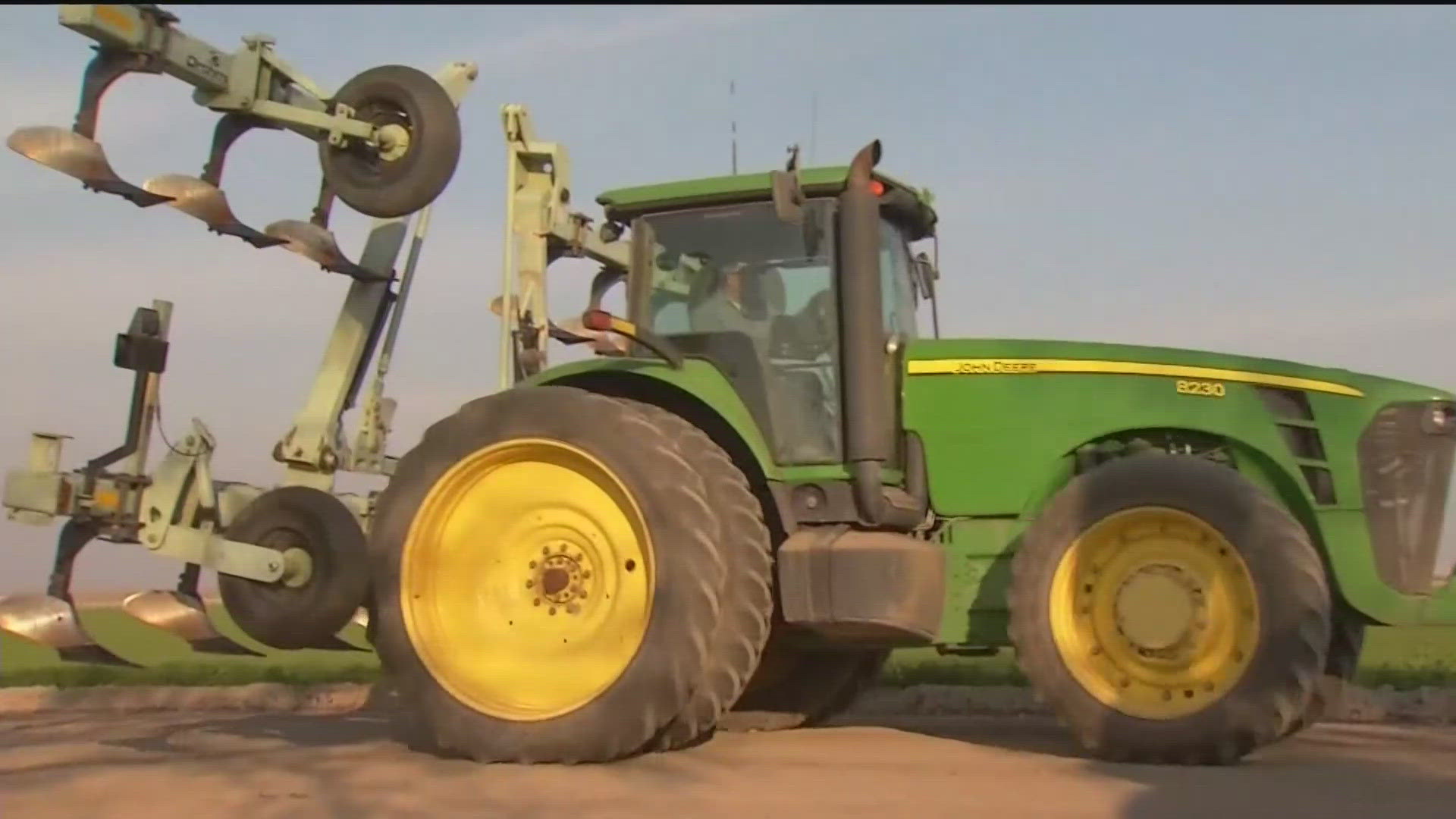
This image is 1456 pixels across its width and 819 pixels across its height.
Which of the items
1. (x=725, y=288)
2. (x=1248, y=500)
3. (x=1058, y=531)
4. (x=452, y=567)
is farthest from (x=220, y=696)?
(x=1248, y=500)

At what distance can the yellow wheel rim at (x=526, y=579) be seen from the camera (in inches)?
240

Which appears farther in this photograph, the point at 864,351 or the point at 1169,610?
the point at 864,351

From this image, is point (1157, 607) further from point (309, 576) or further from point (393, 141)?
point (393, 141)

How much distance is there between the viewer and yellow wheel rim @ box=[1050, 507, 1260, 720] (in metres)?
5.73

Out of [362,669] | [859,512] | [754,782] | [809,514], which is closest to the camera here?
[754,782]

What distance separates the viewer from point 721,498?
19.9 ft

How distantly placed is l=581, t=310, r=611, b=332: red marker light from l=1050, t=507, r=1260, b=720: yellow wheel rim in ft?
6.51

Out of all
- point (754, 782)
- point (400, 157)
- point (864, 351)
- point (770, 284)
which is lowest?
point (754, 782)

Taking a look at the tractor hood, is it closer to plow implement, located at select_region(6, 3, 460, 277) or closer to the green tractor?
the green tractor

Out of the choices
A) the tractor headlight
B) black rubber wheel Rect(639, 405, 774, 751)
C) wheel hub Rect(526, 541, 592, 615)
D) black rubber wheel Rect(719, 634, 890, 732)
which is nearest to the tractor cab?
black rubber wheel Rect(639, 405, 774, 751)

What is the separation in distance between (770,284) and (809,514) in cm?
102

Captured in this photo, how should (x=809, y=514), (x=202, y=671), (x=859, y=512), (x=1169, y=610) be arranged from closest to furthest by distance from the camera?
(x=1169, y=610), (x=859, y=512), (x=809, y=514), (x=202, y=671)

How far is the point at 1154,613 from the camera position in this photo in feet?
19.1

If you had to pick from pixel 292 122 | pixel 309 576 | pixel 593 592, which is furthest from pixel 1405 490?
pixel 292 122
